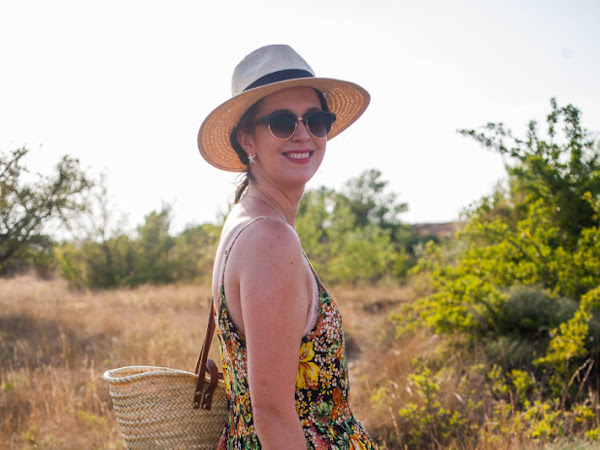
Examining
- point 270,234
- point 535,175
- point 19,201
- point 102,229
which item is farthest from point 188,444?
point 102,229

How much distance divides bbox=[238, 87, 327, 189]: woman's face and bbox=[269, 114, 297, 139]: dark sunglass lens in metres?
0.02

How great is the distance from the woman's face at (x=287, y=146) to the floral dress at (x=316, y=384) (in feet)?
1.29

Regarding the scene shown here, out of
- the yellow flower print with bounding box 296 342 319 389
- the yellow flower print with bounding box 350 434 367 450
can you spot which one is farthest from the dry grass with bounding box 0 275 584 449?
the yellow flower print with bounding box 296 342 319 389

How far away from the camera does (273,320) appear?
111cm

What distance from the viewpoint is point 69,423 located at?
3.72 meters

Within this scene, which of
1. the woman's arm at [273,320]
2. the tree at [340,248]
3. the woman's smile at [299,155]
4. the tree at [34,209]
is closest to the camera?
the woman's arm at [273,320]

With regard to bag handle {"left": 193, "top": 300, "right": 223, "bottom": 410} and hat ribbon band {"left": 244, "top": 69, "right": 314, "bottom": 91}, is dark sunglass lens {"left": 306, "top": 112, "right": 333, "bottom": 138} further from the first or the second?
bag handle {"left": 193, "top": 300, "right": 223, "bottom": 410}

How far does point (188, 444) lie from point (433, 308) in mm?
4475

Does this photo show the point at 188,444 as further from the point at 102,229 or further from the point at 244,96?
the point at 102,229

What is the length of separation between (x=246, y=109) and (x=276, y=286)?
2.57ft

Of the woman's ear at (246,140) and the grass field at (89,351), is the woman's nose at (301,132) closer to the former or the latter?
the woman's ear at (246,140)

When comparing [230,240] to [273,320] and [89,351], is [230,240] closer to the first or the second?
[273,320]

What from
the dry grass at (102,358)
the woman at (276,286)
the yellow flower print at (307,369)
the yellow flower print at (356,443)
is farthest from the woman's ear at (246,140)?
the dry grass at (102,358)

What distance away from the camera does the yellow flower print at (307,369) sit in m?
1.30
